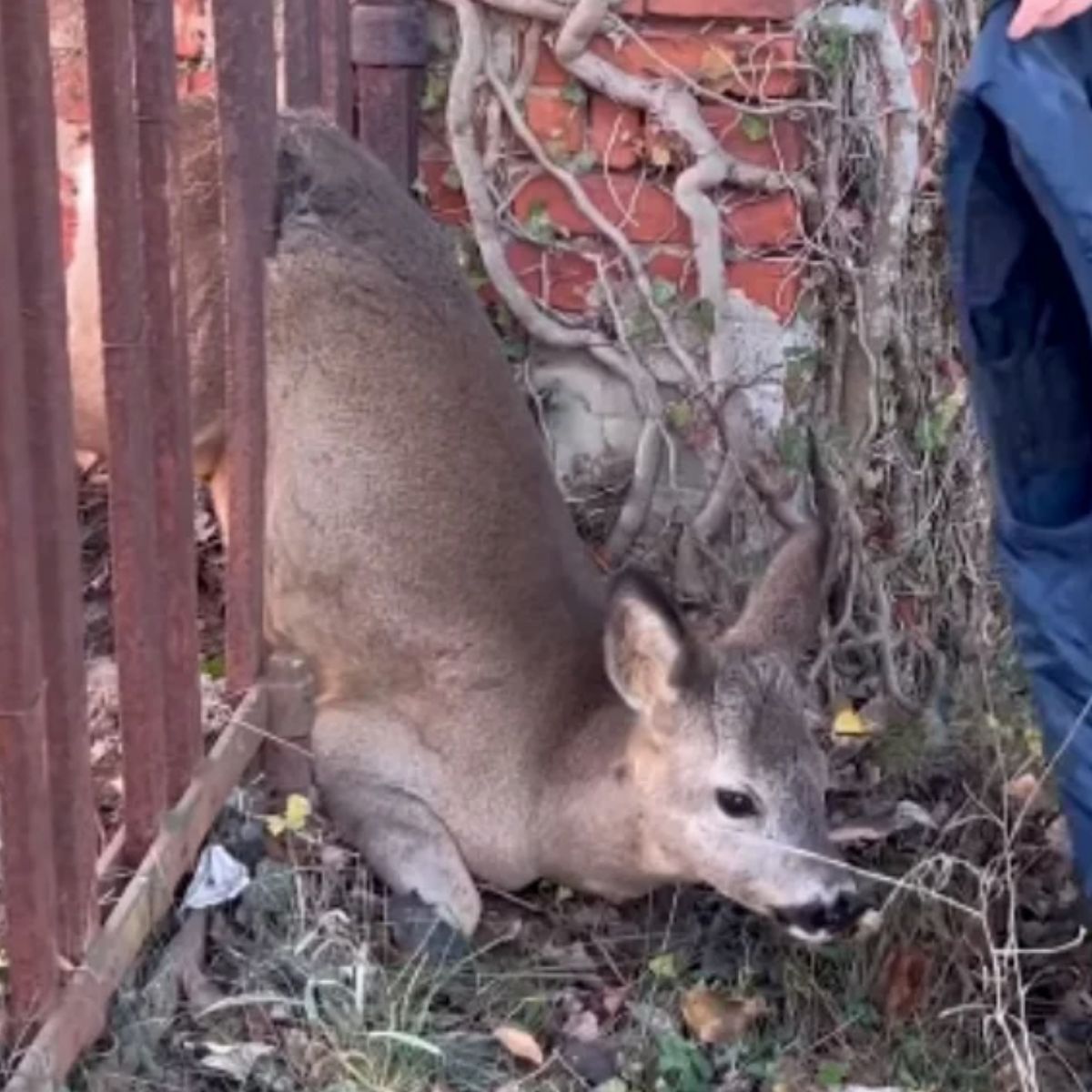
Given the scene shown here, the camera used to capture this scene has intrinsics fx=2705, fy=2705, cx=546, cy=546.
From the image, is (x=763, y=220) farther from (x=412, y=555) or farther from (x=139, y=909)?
(x=139, y=909)

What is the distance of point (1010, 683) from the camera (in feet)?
18.3

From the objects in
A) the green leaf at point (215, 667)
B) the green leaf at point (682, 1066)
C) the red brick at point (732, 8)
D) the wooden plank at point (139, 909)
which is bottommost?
the green leaf at point (682, 1066)

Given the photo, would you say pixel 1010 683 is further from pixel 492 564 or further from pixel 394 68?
pixel 394 68

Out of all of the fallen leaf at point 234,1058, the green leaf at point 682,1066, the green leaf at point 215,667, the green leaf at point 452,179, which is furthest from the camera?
the green leaf at point 452,179

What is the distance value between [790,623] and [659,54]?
133 cm

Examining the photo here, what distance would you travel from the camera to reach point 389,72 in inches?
227

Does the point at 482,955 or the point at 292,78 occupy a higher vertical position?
the point at 292,78

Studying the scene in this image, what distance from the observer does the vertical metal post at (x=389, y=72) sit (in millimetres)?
5734

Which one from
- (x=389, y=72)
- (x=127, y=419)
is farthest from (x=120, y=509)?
(x=389, y=72)

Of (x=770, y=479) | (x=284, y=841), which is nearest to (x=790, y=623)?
(x=770, y=479)

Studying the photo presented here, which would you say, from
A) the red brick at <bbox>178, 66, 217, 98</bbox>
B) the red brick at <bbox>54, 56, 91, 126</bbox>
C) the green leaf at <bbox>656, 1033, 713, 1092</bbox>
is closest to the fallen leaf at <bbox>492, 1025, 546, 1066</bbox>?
the green leaf at <bbox>656, 1033, 713, 1092</bbox>

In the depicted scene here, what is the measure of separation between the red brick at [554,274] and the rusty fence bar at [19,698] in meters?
2.35

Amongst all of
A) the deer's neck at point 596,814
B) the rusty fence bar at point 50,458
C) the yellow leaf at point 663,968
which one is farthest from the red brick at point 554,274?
the rusty fence bar at point 50,458

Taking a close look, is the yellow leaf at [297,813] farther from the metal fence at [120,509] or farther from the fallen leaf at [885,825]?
the fallen leaf at [885,825]
